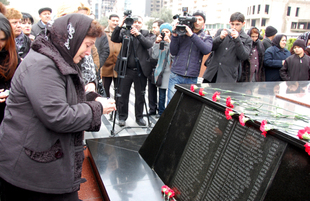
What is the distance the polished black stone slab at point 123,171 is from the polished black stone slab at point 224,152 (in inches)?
5.2

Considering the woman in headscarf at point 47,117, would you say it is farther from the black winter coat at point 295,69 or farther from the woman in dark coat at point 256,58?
the black winter coat at point 295,69

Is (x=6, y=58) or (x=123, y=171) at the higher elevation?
(x=6, y=58)

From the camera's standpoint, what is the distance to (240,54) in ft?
13.1

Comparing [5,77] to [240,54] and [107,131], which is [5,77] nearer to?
[107,131]

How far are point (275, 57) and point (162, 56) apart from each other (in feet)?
8.61

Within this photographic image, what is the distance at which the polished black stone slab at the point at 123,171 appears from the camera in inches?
91.4

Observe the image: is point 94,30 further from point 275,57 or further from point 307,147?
point 275,57

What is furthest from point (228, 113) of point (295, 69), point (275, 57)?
point (275, 57)

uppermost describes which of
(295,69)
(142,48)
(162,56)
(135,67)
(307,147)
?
(142,48)

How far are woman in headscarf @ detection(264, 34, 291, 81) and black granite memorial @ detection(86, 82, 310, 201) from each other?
3274 mm

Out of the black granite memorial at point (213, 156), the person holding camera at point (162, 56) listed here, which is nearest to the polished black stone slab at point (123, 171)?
the black granite memorial at point (213, 156)

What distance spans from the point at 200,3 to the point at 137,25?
235ft

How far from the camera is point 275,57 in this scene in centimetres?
566

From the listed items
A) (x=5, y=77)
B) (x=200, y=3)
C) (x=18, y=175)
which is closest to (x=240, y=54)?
(x=5, y=77)
